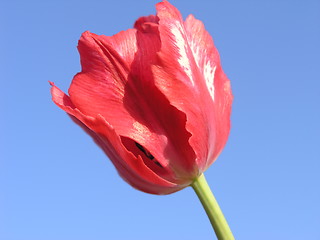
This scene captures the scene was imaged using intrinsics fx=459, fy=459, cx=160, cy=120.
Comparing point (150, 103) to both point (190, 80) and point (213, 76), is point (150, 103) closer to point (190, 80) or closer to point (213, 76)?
point (190, 80)

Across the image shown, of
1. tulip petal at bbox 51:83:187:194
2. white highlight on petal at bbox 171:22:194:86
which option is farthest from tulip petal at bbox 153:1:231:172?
tulip petal at bbox 51:83:187:194

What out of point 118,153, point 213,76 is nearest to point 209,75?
point 213,76

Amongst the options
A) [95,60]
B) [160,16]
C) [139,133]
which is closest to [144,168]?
[139,133]

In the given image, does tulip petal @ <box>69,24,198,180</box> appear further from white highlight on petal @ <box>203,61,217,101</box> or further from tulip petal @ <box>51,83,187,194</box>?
white highlight on petal @ <box>203,61,217,101</box>

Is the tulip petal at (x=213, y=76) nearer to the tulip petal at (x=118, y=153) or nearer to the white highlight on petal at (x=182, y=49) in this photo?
the white highlight on petal at (x=182, y=49)

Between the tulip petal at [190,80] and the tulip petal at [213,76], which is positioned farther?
the tulip petal at [213,76]

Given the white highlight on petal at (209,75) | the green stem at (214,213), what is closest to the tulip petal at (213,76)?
the white highlight on petal at (209,75)

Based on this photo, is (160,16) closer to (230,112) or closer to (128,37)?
(128,37)

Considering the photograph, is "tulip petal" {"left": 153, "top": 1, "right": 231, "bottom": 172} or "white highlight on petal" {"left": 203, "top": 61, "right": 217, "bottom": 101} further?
"white highlight on petal" {"left": 203, "top": 61, "right": 217, "bottom": 101}
